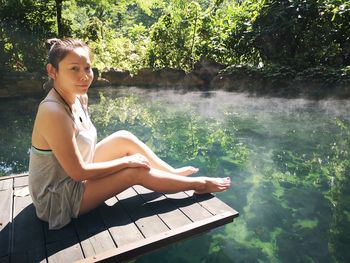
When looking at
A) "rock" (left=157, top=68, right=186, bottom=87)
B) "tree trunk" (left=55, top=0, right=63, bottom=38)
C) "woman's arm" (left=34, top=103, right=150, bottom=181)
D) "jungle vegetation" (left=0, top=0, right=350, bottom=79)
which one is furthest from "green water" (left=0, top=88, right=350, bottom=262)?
"tree trunk" (left=55, top=0, right=63, bottom=38)

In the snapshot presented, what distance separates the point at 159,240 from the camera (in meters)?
2.34

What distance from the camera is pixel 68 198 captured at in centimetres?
245

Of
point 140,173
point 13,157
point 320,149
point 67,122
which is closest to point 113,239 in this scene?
point 140,173

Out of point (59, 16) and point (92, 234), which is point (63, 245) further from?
point (59, 16)

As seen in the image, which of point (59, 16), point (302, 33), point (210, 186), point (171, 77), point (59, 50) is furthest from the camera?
point (171, 77)

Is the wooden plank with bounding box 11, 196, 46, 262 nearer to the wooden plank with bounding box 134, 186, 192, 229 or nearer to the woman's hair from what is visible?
the wooden plank with bounding box 134, 186, 192, 229

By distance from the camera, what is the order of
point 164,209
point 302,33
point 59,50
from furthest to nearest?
point 302,33
point 164,209
point 59,50

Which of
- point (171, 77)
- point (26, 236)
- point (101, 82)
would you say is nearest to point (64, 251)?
point (26, 236)

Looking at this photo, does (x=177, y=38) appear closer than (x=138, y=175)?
No

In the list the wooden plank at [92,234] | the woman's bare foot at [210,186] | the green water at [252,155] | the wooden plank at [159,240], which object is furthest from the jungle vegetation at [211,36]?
the wooden plank at [92,234]

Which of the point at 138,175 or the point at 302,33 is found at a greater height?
the point at 302,33

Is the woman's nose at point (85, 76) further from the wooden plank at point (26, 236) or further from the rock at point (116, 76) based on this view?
the rock at point (116, 76)

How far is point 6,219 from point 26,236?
0.38 meters

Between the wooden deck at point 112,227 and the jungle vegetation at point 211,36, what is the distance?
8.18 m
